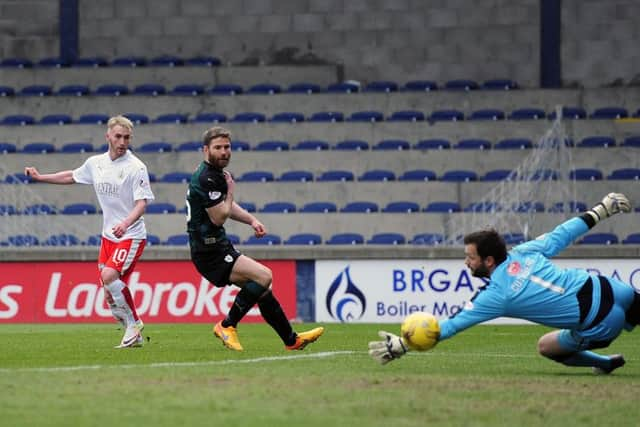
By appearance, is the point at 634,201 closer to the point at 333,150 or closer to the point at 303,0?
the point at 333,150

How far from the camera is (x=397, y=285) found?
20641mm

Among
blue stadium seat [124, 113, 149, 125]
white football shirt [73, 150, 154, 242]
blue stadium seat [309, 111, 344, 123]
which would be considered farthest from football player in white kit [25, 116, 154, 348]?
blue stadium seat [124, 113, 149, 125]

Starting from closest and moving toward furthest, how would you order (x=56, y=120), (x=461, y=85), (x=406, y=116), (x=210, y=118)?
(x=406, y=116) < (x=210, y=118) < (x=56, y=120) < (x=461, y=85)

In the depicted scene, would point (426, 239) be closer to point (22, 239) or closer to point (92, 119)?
point (22, 239)

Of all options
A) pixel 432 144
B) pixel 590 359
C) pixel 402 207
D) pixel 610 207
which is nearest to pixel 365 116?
pixel 432 144

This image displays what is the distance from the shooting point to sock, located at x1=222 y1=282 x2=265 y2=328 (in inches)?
442

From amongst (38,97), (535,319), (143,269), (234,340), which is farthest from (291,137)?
(535,319)

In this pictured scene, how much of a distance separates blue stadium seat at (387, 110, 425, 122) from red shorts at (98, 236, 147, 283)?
18876mm

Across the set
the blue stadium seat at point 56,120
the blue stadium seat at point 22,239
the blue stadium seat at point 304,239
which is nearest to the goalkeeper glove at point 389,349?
the blue stadium seat at point 22,239

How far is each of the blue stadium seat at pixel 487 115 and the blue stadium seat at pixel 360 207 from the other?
4.71 m

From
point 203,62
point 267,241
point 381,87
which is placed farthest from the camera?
point 203,62

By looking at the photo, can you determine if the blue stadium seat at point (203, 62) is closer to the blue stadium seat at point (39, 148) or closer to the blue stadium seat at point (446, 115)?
the blue stadium seat at point (39, 148)

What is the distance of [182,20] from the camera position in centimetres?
3659

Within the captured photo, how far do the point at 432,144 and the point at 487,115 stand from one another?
2160 millimetres
